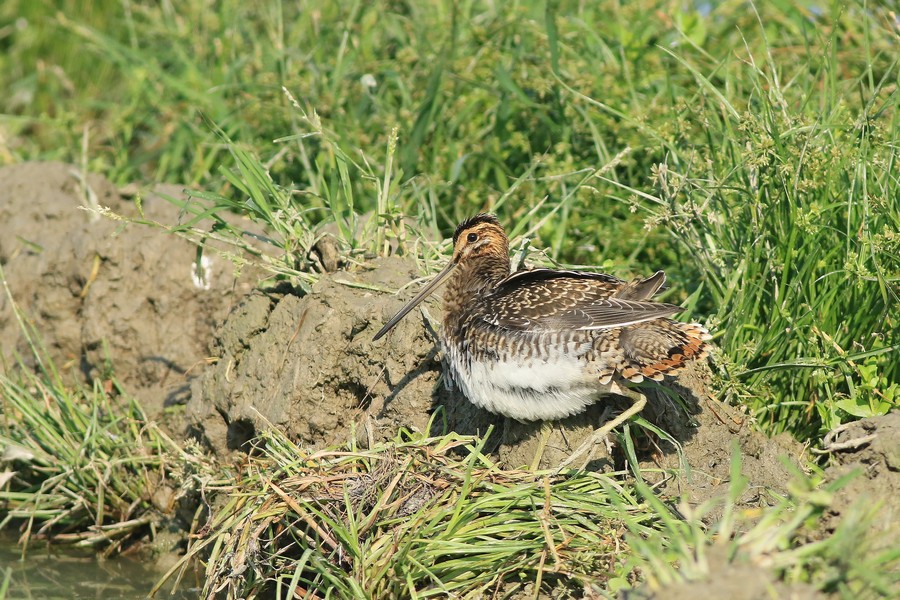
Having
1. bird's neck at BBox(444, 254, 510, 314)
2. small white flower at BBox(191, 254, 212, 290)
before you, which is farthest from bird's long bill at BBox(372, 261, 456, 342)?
small white flower at BBox(191, 254, 212, 290)

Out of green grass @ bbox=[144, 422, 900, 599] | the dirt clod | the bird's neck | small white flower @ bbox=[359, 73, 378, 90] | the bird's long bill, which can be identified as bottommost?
the dirt clod

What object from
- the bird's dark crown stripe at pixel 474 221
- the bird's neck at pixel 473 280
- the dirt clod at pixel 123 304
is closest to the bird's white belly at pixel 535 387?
the bird's neck at pixel 473 280

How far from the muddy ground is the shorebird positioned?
0.28 meters

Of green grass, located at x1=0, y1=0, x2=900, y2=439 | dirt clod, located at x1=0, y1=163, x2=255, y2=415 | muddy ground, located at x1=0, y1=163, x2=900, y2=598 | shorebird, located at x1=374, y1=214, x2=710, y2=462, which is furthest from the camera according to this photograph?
dirt clod, located at x1=0, y1=163, x2=255, y2=415

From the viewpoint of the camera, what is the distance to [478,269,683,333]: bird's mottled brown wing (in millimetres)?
4441

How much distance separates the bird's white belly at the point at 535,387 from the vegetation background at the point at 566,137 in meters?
0.86

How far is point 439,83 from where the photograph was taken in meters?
6.68

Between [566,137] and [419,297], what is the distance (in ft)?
6.24

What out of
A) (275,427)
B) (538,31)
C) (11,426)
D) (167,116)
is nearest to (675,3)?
(538,31)

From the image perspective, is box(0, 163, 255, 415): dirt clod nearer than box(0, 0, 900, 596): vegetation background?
No

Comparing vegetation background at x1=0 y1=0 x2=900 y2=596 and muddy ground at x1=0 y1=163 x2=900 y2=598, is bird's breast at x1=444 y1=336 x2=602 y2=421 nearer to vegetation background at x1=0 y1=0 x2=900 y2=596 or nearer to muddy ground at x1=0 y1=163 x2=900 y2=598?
muddy ground at x1=0 y1=163 x2=900 y2=598

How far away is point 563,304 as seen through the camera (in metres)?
4.60

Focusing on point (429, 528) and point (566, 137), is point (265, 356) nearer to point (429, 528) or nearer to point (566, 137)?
point (429, 528)

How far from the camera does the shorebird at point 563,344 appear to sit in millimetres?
4406
